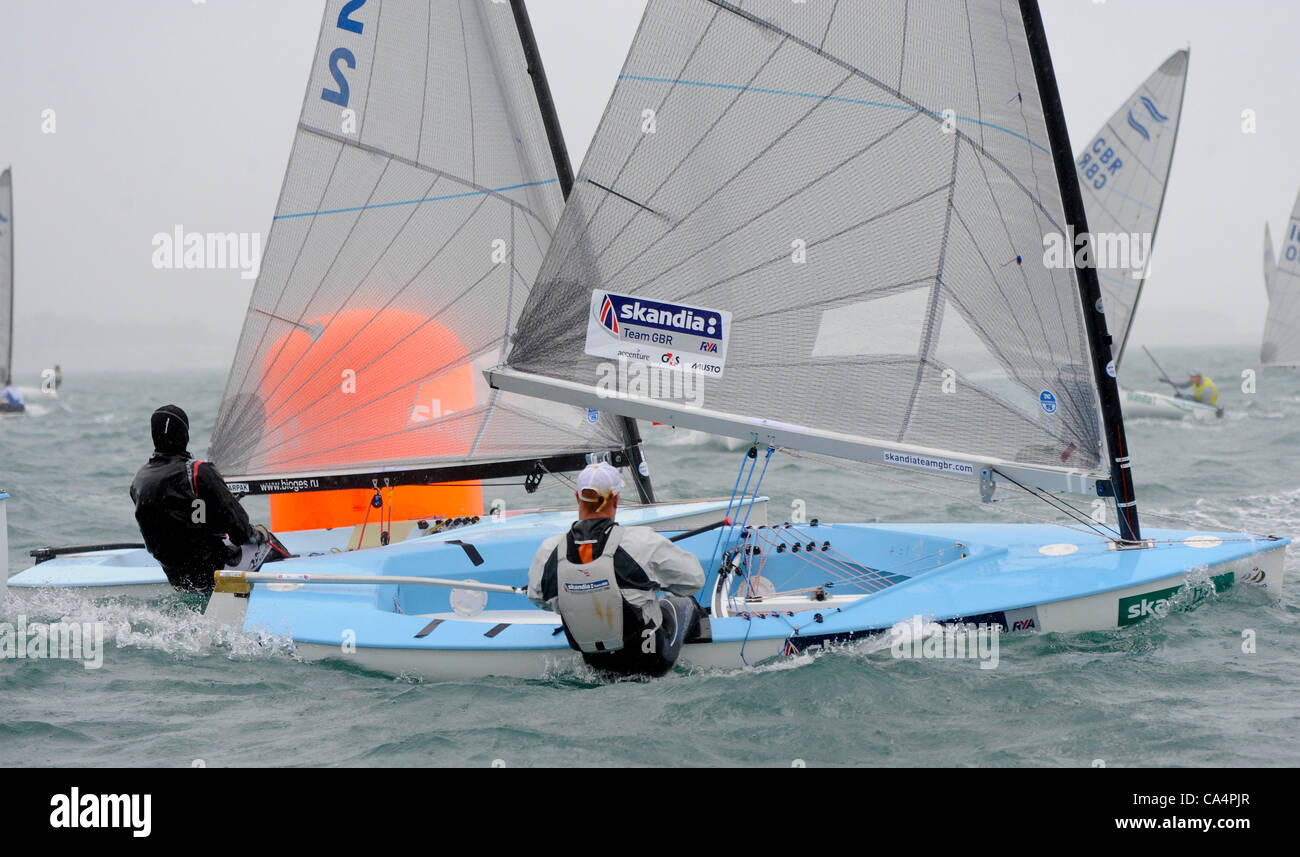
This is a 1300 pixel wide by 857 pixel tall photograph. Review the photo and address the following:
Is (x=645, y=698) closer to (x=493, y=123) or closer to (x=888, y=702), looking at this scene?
(x=888, y=702)

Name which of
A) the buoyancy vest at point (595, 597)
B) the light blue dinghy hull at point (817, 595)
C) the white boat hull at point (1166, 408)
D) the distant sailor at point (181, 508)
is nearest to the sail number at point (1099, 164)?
the light blue dinghy hull at point (817, 595)

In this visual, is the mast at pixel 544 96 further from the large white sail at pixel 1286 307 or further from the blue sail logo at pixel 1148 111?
the large white sail at pixel 1286 307

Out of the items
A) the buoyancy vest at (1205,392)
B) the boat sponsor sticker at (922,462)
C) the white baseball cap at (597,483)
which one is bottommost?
the white baseball cap at (597,483)

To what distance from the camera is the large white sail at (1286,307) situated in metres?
20.6

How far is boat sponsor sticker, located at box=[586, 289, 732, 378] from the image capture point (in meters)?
4.77

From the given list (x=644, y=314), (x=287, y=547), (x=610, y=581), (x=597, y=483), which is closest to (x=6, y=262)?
Result: (x=287, y=547)

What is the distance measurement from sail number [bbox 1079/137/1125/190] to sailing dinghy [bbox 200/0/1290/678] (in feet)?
26.9

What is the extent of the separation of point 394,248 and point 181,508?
1.90m

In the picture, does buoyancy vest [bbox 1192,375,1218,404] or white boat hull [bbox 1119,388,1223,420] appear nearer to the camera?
white boat hull [bbox 1119,388,1223,420]

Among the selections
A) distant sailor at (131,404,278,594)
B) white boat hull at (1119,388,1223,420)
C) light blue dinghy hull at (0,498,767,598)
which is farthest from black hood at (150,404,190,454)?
white boat hull at (1119,388,1223,420)

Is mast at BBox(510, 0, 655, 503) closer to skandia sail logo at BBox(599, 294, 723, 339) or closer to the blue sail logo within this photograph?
skandia sail logo at BBox(599, 294, 723, 339)

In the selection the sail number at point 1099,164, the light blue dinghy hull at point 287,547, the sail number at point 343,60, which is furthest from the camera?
the sail number at point 1099,164

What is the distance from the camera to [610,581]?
392cm
